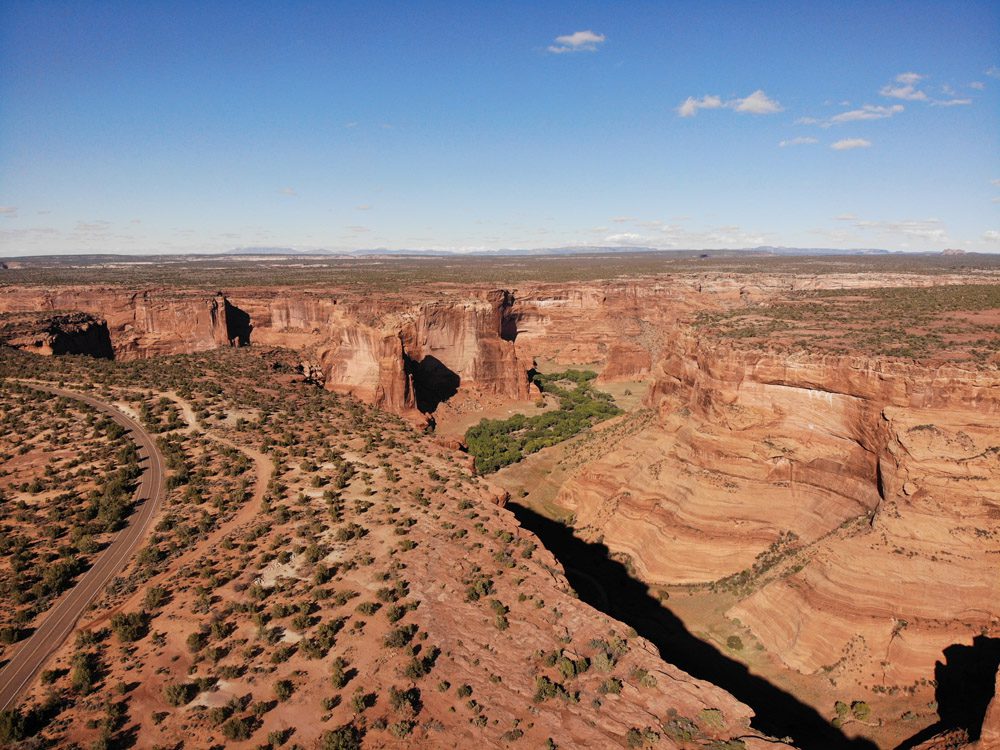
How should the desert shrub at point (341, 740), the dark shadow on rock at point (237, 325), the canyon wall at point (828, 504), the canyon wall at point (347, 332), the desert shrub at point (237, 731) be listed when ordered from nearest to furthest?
the desert shrub at point (341, 740), the desert shrub at point (237, 731), the canyon wall at point (828, 504), the canyon wall at point (347, 332), the dark shadow on rock at point (237, 325)

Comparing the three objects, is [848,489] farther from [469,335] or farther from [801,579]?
[469,335]

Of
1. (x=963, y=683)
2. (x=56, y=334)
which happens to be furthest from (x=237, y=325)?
(x=963, y=683)

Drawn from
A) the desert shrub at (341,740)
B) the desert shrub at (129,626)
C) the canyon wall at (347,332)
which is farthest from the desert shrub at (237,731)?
the canyon wall at (347,332)

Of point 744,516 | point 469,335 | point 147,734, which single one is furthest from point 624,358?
point 147,734

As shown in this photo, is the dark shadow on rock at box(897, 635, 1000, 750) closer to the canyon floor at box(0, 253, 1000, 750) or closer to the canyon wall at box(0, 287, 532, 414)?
the canyon floor at box(0, 253, 1000, 750)

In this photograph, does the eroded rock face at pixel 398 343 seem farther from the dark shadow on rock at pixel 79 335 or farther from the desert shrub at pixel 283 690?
the desert shrub at pixel 283 690
